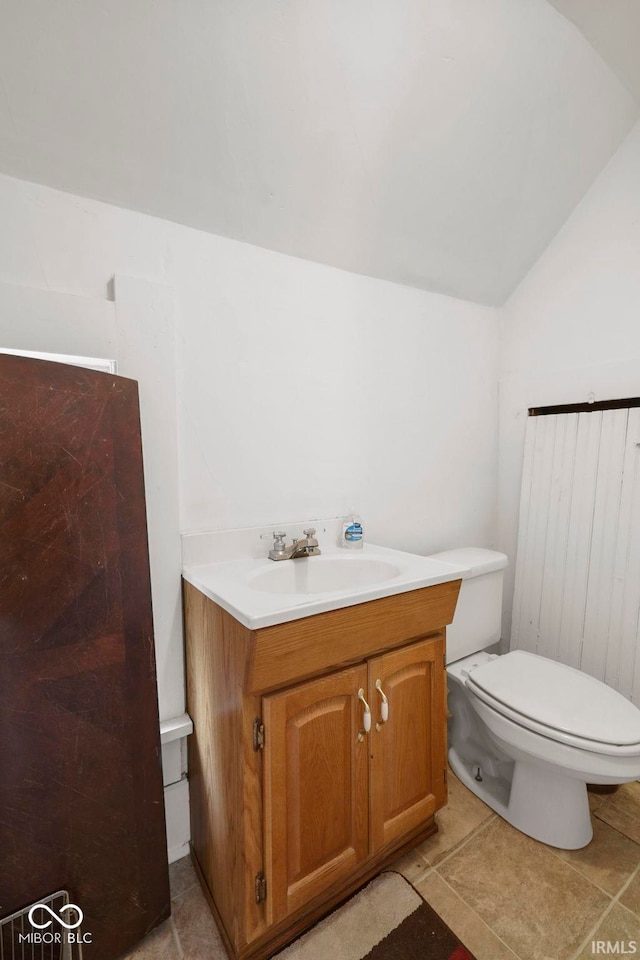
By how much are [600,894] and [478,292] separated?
2.13 meters

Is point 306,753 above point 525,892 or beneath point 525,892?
above

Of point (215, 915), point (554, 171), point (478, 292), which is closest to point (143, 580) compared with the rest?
point (215, 915)

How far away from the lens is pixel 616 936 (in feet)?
3.41

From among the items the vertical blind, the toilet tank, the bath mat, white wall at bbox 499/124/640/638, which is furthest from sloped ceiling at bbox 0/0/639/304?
the bath mat

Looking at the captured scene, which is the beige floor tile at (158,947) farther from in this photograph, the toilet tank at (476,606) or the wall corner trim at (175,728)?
the toilet tank at (476,606)

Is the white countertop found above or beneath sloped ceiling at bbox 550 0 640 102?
beneath

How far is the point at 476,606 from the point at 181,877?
1285 millimetres

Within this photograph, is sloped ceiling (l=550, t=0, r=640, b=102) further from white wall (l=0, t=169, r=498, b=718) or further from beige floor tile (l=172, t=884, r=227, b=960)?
beige floor tile (l=172, t=884, r=227, b=960)

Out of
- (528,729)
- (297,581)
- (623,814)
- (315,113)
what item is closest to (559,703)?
(528,729)

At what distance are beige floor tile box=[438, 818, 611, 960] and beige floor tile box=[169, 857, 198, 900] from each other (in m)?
0.72

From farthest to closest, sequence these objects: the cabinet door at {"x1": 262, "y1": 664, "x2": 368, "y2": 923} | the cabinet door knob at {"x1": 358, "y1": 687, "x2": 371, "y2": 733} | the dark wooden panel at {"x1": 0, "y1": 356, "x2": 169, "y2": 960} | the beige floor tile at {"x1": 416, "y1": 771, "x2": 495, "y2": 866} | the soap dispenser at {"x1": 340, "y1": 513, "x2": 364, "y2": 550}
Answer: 1. the soap dispenser at {"x1": 340, "y1": 513, "x2": 364, "y2": 550}
2. the beige floor tile at {"x1": 416, "y1": 771, "x2": 495, "y2": 866}
3. the cabinet door knob at {"x1": 358, "y1": 687, "x2": 371, "y2": 733}
4. the cabinet door at {"x1": 262, "y1": 664, "x2": 368, "y2": 923}
5. the dark wooden panel at {"x1": 0, "y1": 356, "x2": 169, "y2": 960}

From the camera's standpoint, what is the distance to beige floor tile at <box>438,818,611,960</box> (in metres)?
1.04

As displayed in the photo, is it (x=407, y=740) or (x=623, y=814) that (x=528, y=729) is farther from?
(x=623, y=814)

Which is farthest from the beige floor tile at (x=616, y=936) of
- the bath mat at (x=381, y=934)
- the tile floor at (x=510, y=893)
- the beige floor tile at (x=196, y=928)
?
the beige floor tile at (x=196, y=928)
